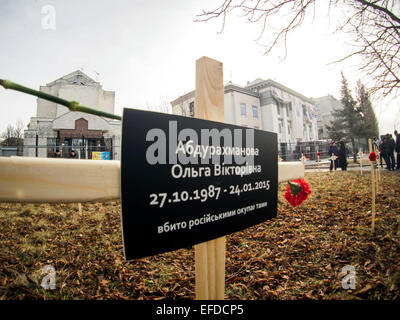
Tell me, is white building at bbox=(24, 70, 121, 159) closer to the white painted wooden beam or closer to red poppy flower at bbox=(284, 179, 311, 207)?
red poppy flower at bbox=(284, 179, 311, 207)

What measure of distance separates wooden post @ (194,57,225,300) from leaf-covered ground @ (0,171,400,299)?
1178 millimetres

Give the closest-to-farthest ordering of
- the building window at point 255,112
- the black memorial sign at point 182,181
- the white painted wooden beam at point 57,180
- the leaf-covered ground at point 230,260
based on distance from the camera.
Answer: the white painted wooden beam at point 57,180 → the black memorial sign at point 182,181 → the leaf-covered ground at point 230,260 → the building window at point 255,112

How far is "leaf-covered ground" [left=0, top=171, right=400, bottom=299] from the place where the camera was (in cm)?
189

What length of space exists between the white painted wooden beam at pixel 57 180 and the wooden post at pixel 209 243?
1.63 feet

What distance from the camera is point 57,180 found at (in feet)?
1.89

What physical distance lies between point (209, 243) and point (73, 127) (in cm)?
2792

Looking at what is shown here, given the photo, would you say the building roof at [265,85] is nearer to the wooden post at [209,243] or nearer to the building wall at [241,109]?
the building wall at [241,109]

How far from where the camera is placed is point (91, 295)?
187 cm

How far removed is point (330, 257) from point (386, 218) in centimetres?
200

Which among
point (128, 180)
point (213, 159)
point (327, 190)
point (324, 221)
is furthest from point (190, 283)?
point (327, 190)

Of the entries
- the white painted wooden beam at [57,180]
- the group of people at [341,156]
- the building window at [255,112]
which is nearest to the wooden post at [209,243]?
the white painted wooden beam at [57,180]

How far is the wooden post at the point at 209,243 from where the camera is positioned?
911mm

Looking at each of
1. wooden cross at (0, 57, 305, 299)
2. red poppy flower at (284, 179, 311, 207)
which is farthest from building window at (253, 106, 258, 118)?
wooden cross at (0, 57, 305, 299)

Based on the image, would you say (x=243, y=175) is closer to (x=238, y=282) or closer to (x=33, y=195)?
(x=33, y=195)
